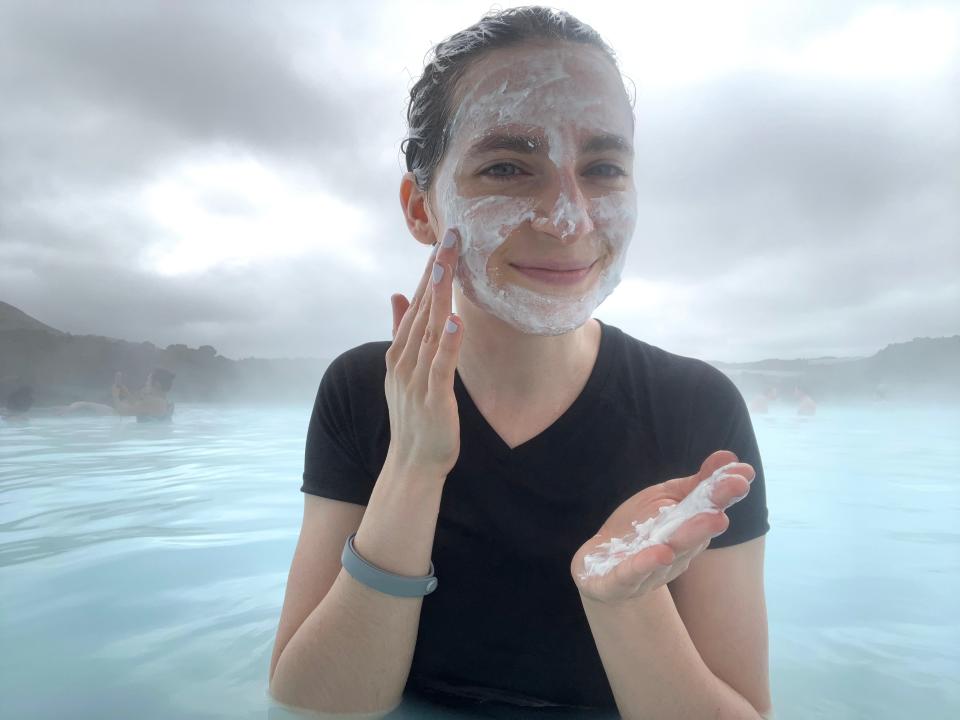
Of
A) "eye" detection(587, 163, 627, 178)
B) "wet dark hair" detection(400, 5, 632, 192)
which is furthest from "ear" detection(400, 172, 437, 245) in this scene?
"eye" detection(587, 163, 627, 178)

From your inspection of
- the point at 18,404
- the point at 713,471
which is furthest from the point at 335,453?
the point at 18,404

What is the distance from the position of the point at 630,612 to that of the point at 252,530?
2831 mm

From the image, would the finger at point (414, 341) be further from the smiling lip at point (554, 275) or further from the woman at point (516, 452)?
the smiling lip at point (554, 275)

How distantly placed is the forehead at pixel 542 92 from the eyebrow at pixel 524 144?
22 millimetres

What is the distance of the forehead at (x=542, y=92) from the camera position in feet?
4.23

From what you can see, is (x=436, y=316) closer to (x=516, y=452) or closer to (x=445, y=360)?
(x=445, y=360)

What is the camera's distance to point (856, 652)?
1.97 meters

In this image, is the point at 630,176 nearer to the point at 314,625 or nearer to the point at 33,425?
the point at 314,625

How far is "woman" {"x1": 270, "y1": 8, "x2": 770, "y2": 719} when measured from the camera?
112cm

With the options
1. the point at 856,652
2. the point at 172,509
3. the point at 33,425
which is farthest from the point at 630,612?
the point at 33,425

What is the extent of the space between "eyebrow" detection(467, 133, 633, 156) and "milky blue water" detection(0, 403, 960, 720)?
1.17 m

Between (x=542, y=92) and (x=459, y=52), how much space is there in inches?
9.8

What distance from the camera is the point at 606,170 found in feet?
4.32

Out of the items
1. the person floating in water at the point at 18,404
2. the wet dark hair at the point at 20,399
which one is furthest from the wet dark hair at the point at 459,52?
the wet dark hair at the point at 20,399
